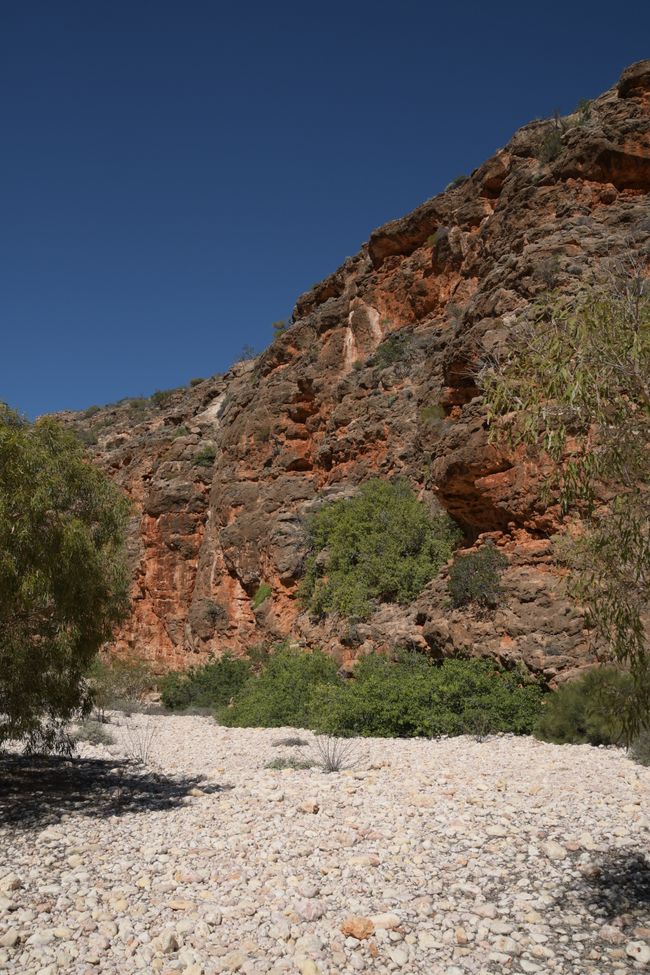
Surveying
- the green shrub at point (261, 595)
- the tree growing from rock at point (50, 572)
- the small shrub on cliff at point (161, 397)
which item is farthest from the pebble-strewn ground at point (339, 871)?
the small shrub on cliff at point (161, 397)

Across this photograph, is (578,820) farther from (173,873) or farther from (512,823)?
(173,873)

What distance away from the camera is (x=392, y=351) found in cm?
2350

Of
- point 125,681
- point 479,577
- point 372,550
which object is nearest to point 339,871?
point 479,577

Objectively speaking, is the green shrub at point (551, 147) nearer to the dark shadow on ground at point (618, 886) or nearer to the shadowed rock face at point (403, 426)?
the shadowed rock face at point (403, 426)

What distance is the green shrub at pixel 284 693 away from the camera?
15200 millimetres

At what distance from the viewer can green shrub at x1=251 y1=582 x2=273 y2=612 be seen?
22.6 meters

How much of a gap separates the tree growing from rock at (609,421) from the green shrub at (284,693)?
9.97 metres

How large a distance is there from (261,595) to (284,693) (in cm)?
713

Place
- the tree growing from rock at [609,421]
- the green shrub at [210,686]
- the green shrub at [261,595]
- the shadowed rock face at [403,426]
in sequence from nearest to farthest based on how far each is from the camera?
the tree growing from rock at [609,421] → the shadowed rock face at [403,426] → the green shrub at [210,686] → the green shrub at [261,595]

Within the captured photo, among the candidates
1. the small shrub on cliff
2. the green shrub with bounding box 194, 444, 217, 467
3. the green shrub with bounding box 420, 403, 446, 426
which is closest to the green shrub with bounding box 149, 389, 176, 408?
the small shrub on cliff

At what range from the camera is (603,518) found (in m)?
5.14

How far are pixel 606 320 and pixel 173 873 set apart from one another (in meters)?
5.54

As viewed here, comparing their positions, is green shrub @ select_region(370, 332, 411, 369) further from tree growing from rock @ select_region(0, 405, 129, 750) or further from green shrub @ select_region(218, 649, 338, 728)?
tree growing from rock @ select_region(0, 405, 129, 750)

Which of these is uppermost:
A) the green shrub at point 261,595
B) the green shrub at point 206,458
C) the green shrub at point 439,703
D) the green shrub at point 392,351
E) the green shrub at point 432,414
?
the green shrub at point 392,351
